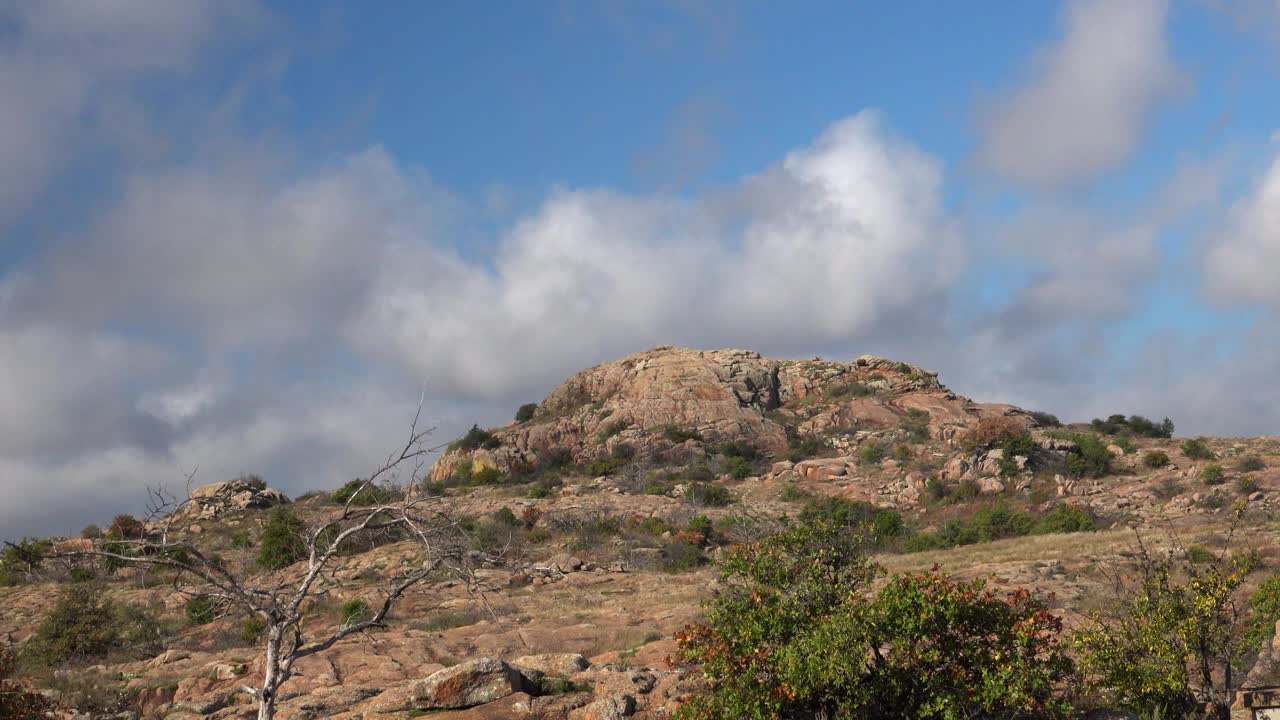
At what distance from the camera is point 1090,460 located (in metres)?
53.0

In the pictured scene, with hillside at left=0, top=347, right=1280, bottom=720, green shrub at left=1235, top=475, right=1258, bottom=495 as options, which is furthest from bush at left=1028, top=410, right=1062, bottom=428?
green shrub at left=1235, top=475, right=1258, bottom=495

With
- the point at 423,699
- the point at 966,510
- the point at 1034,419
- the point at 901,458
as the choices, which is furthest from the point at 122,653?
the point at 1034,419

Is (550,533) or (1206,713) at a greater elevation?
(550,533)

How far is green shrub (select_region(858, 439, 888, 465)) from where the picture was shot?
59.5 m

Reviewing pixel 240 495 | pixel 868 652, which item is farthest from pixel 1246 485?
pixel 240 495

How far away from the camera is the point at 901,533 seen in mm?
43938

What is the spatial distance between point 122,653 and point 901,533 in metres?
32.9

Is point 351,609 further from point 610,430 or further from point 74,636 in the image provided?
point 610,430

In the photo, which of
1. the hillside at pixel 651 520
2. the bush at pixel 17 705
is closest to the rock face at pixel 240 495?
the hillside at pixel 651 520

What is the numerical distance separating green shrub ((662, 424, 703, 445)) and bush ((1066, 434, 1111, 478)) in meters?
26.1

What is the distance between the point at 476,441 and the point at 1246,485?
179ft

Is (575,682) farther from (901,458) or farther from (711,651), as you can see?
(901,458)

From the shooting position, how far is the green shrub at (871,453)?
5947 cm

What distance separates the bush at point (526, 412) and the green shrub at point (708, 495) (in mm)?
32689
